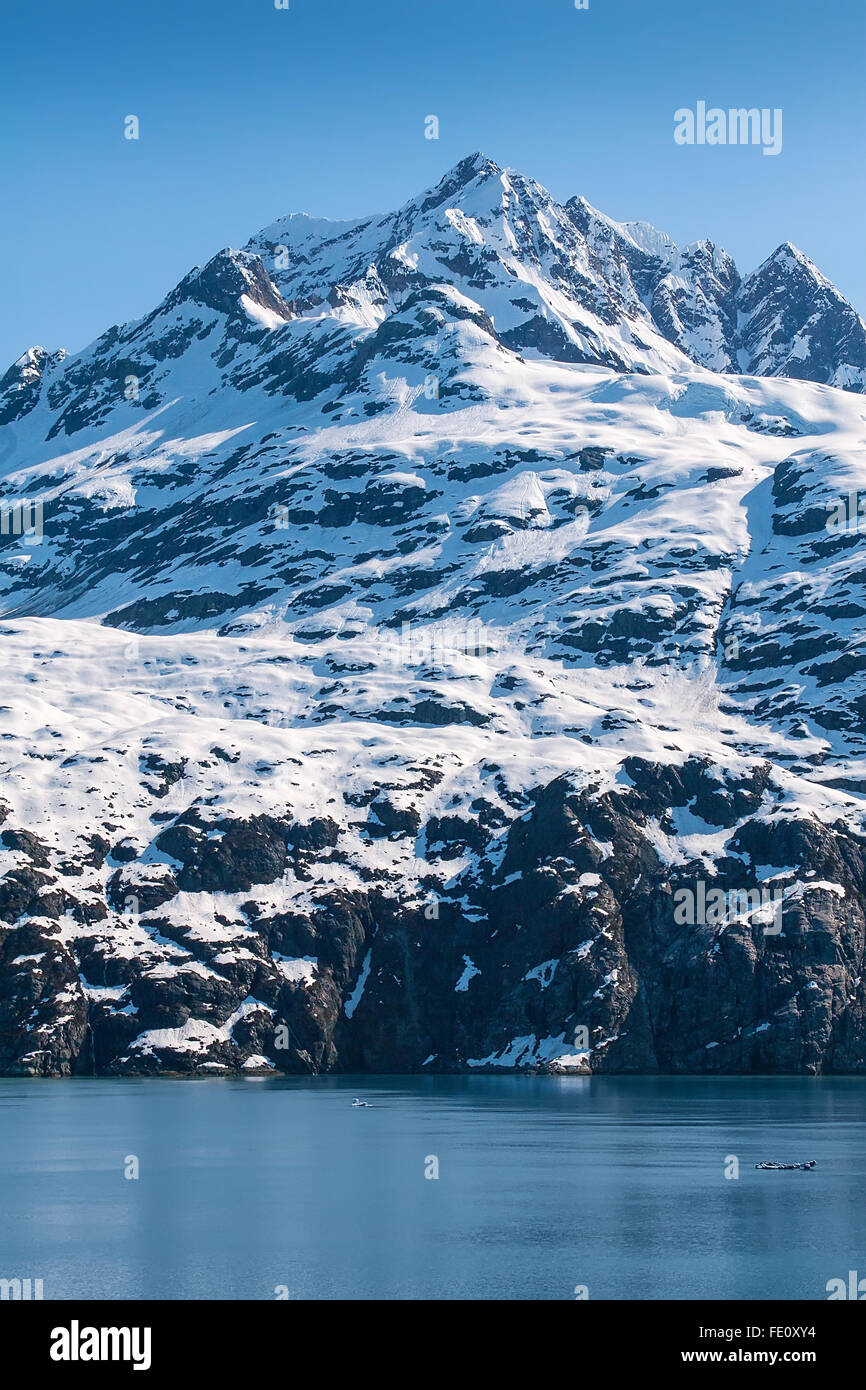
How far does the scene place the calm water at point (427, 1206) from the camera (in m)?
92.9

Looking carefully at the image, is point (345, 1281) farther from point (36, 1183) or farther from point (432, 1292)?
point (36, 1183)

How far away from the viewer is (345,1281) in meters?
91.6

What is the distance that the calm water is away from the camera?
305ft

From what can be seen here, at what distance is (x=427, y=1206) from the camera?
116750 millimetres

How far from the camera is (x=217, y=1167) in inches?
5320
